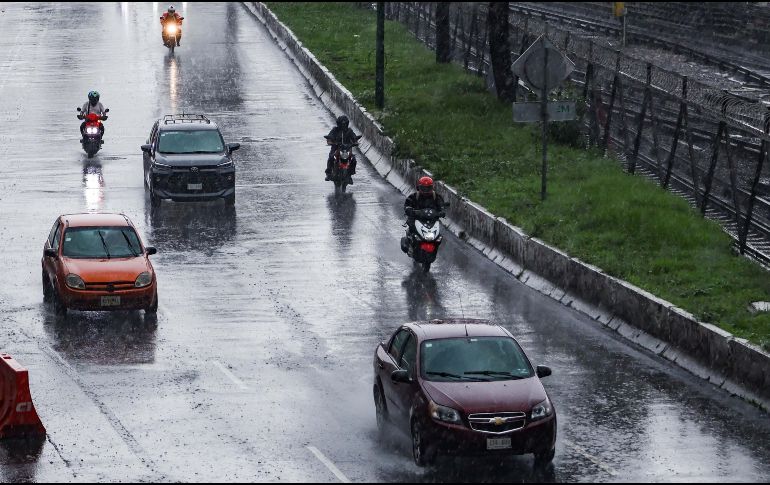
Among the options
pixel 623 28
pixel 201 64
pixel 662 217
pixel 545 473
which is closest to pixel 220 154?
pixel 662 217

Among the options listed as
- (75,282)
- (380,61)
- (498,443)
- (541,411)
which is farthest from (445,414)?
(380,61)

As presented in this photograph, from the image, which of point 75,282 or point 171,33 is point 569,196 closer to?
point 75,282

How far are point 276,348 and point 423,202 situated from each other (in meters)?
6.52

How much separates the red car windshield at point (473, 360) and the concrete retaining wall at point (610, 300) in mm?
3698

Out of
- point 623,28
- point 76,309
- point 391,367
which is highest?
point 391,367

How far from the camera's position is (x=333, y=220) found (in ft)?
106

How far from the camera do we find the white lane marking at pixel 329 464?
16047 mm

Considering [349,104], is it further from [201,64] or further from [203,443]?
[203,443]

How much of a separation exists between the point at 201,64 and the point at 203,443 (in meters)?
41.5

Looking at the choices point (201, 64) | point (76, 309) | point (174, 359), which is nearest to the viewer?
point (174, 359)

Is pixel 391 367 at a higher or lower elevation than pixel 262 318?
higher

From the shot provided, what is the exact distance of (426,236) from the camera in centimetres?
2770

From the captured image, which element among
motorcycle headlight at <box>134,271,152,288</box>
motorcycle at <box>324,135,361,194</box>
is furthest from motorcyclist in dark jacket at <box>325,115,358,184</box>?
motorcycle headlight at <box>134,271,152,288</box>

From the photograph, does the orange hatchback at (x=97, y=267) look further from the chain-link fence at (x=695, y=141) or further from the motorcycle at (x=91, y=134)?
the motorcycle at (x=91, y=134)
